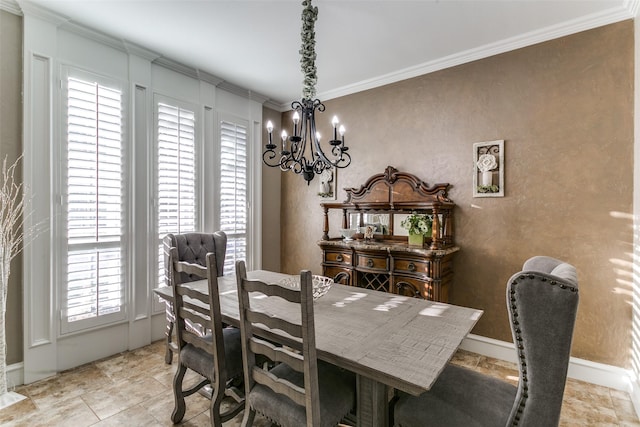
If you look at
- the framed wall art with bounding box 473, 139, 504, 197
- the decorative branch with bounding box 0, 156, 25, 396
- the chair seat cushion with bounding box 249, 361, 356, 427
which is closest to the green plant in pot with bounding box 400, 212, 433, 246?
the framed wall art with bounding box 473, 139, 504, 197

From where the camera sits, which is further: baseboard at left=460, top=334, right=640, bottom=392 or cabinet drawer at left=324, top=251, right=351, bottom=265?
cabinet drawer at left=324, top=251, right=351, bottom=265

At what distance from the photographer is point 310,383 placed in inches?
50.1

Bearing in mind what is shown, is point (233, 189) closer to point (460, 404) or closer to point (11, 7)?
point (11, 7)

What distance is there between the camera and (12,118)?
7.87ft

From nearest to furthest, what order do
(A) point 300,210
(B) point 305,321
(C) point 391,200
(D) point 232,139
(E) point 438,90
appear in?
(B) point 305,321
(E) point 438,90
(C) point 391,200
(D) point 232,139
(A) point 300,210

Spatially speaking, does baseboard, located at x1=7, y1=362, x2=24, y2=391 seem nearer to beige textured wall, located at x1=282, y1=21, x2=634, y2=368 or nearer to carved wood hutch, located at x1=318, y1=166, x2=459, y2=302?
carved wood hutch, located at x1=318, y1=166, x2=459, y2=302

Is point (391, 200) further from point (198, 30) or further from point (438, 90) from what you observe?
point (198, 30)

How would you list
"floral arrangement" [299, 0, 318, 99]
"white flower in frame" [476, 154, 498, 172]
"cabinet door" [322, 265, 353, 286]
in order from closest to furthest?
"floral arrangement" [299, 0, 318, 99] < "white flower in frame" [476, 154, 498, 172] < "cabinet door" [322, 265, 353, 286]

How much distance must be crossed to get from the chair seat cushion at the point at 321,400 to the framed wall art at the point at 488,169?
223 cm

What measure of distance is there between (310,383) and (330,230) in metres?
2.86

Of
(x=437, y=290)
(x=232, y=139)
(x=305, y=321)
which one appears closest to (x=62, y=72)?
(x=232, y=139)

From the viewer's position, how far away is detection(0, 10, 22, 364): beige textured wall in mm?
2354

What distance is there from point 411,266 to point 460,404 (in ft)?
5.36

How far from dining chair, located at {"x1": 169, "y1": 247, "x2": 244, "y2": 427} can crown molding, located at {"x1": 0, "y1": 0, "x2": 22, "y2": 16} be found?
2351 mm
